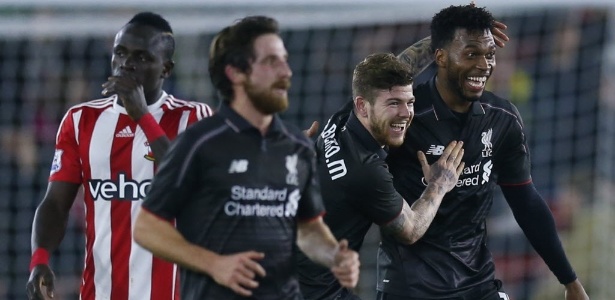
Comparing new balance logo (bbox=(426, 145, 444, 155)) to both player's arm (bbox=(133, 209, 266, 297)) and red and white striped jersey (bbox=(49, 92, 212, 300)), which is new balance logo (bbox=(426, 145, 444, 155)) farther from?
player's arm (bbox=(133, 209, 266, 297))

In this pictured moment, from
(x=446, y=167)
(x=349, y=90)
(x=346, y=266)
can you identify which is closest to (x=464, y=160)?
(x=446, y=167)

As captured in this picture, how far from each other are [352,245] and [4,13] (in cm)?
430

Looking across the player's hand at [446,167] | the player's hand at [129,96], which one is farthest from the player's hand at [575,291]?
the player's hand at [129,96]

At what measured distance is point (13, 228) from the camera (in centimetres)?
984

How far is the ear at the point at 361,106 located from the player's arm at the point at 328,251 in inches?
46.8

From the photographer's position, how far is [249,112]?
4590mm

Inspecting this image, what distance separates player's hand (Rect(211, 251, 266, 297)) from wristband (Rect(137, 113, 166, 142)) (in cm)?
98

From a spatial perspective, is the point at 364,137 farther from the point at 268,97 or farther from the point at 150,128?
the point at 268,97

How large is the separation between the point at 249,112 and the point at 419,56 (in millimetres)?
2217

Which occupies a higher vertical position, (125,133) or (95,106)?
(95,106)

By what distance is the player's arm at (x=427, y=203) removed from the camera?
575cm

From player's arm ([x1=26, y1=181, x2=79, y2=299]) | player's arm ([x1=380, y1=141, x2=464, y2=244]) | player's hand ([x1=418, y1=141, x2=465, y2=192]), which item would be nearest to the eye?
player's arm ([x1=26, y1=181, x2=79, y2=299])

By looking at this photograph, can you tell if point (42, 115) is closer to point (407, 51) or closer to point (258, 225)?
point (407, 51)

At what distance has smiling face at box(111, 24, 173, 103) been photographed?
5.49 meters
